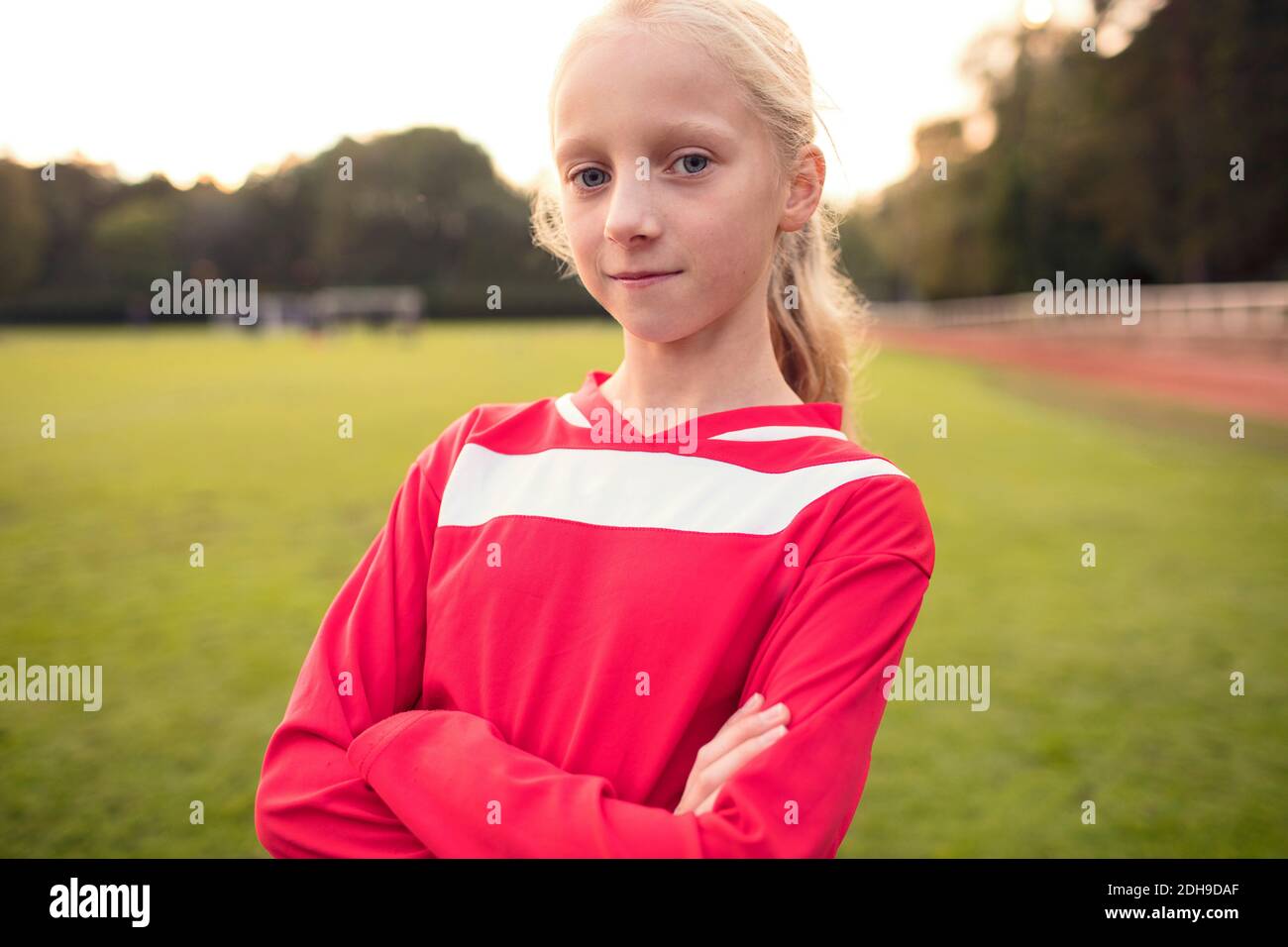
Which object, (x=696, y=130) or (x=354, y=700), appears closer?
(x=696, y=130)

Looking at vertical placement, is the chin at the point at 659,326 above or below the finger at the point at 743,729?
above

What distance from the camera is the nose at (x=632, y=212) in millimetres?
1361

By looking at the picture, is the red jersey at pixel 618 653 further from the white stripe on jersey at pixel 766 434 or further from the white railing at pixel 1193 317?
the white railing at pixel 1193 317

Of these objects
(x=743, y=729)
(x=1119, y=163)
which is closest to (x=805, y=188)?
(x=743, y=729)

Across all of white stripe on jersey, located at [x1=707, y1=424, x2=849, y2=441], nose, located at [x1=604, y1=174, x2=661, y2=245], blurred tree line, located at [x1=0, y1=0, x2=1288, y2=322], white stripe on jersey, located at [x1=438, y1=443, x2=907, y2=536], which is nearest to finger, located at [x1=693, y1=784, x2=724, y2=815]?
white stripe on jersey, located at [x1=438, y1=443, x2=907, y2=536]

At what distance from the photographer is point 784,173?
58.9 inches

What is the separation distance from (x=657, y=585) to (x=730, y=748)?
218 mm

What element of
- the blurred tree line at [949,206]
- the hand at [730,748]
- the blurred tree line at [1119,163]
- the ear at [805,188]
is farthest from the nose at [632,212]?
the blurred tree line at [1119,163]

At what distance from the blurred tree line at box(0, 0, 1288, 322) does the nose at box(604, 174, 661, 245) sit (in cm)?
1153

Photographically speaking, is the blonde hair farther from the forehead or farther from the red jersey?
the red jersey

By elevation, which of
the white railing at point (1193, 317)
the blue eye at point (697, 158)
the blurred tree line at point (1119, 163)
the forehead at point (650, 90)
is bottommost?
the blue eye at point (697, 158)

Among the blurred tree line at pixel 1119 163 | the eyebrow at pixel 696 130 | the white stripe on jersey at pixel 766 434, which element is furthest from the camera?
the blurred tree line at pixel 1119 163

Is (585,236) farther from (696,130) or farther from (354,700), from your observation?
(354,700)

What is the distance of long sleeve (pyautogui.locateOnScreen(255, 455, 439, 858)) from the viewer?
1.42 m
